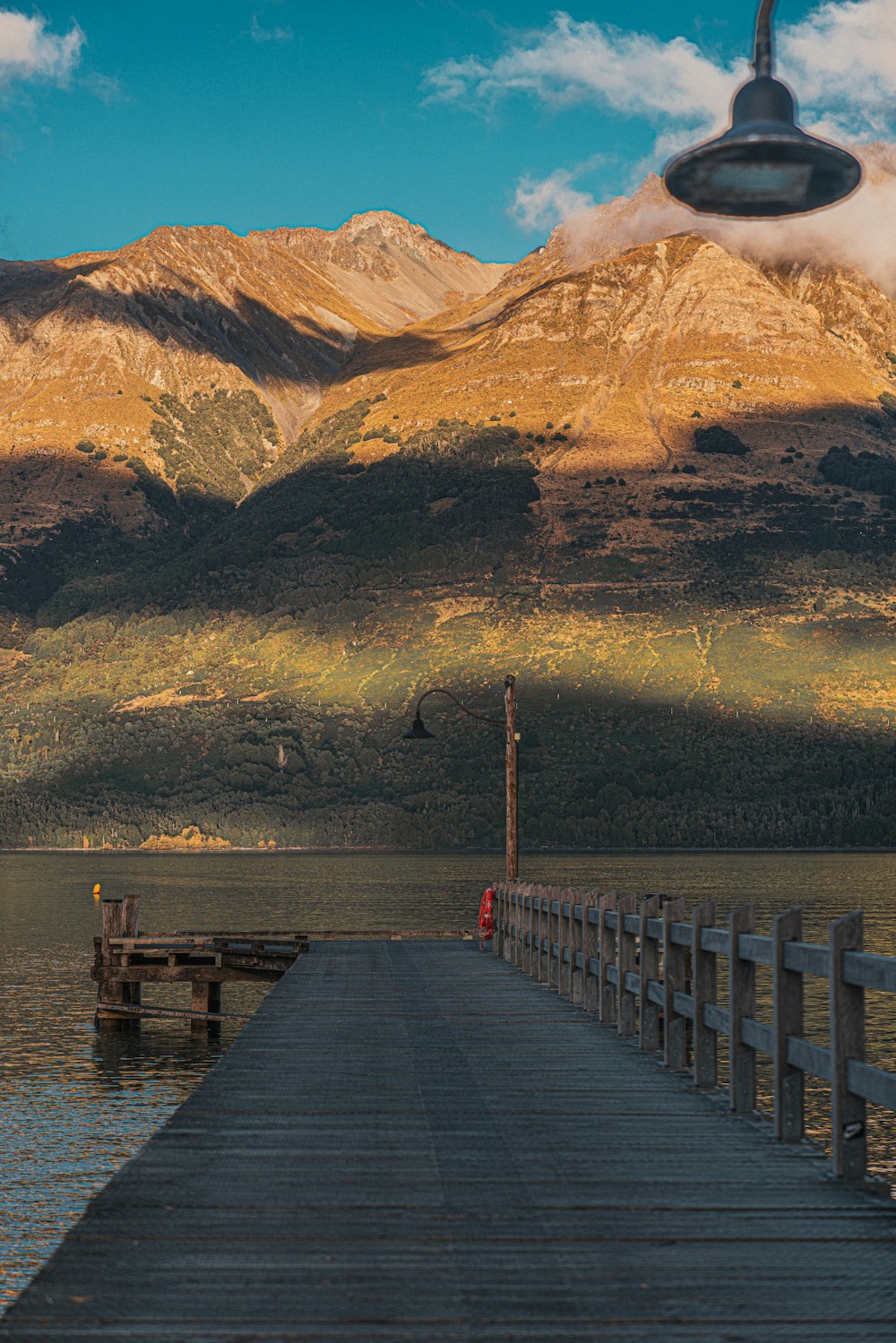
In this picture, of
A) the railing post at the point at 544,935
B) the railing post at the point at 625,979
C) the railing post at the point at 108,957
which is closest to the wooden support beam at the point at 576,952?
the railing post at the point at 544,935

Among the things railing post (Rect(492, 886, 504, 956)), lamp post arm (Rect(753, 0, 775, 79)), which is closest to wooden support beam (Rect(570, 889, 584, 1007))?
railing post (Rect(492, 886, 504, 956))

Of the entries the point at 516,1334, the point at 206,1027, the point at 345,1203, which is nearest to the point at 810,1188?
the point at 345,1203

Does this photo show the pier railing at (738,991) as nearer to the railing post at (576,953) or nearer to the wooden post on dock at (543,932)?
the railing post at (576,953)

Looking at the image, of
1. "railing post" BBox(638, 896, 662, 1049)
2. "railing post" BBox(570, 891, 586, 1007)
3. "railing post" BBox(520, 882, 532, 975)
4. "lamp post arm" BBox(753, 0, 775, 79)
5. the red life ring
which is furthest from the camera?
the red life ring

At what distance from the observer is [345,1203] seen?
8.38m

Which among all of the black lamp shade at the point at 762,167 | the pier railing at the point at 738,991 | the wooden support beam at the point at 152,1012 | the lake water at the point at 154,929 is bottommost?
the lake water at the point at 154,929

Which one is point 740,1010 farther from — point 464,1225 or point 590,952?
point 590,952

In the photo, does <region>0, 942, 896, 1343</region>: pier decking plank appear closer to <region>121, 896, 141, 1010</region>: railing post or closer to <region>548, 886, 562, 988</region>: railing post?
<region>548, 886, 562, 988</region>: railing post

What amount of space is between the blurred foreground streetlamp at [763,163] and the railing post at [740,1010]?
4.54 meters

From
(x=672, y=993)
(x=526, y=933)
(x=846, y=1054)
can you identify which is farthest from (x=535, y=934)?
(x=846, y=1054)

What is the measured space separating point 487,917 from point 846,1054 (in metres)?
24.8

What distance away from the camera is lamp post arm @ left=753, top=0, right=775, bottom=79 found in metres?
9.05

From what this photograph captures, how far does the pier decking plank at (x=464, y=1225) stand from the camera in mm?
6363

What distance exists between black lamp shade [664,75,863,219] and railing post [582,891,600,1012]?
A: 1034 centimetres
